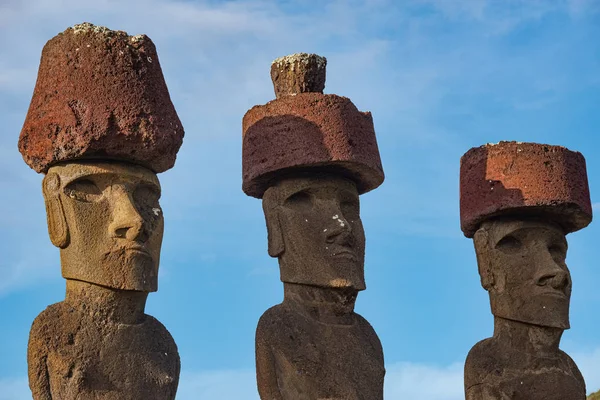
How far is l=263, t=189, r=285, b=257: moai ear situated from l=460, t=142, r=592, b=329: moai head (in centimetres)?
225

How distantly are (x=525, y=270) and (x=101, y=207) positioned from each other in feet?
14.3

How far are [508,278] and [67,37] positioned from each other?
4.74 metres

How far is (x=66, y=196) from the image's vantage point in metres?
9.95

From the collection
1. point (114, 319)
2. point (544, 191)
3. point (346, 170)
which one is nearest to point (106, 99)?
point (114, 319)

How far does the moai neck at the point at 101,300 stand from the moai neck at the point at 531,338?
13.4ft

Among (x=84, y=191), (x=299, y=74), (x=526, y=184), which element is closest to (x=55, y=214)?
(x=84, y=191)

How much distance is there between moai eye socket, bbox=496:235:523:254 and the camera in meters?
12.6

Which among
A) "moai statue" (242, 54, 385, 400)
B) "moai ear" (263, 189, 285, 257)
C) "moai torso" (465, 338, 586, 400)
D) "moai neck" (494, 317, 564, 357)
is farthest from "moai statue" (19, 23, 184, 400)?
"moai neck" (494, 317, 564, 357)

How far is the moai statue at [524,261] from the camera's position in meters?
12.3

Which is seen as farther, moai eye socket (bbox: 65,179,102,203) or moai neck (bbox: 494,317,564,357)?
moai neck (bbox: 494,317,564,357)

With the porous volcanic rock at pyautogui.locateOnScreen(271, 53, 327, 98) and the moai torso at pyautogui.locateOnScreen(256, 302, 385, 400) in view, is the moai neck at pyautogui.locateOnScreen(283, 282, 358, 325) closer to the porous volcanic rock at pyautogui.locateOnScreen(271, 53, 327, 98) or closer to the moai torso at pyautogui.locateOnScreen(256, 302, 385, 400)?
the moai torso at pyautogui.locateOnScreen(256, 302, 385, 400)

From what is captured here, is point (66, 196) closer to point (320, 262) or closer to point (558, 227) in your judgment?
point (320, 262)

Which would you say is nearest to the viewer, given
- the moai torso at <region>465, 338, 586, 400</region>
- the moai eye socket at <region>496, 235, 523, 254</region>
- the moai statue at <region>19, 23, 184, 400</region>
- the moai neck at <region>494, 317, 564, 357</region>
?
the moai statue at <region>19, 23, 184, 400</region>

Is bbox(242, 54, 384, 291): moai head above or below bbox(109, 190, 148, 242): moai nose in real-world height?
above
